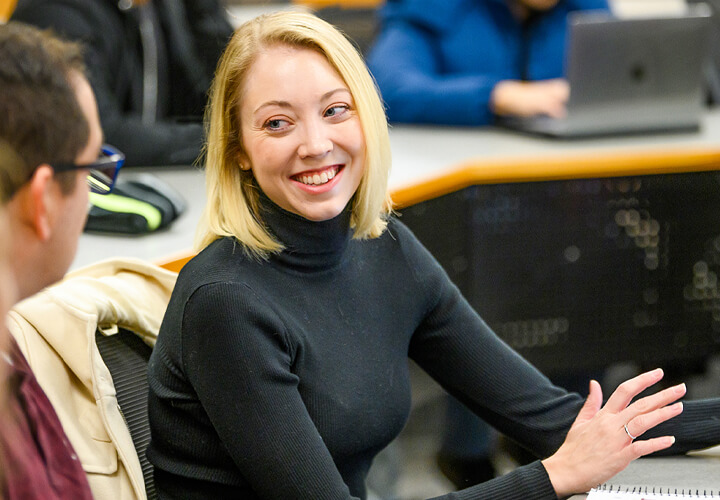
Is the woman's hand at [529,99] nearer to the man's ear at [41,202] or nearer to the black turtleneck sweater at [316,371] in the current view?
the black turtleneck sweater at [316,371]

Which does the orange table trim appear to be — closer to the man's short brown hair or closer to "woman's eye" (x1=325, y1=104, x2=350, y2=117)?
"woman's eye" (x1=325, y1=104, x2=350, y2=117)

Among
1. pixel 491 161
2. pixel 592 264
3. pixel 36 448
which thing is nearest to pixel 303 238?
pixel 36 448

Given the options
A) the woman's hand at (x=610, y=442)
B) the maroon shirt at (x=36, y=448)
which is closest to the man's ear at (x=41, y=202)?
the maroon shirt at (x=36, y=448)

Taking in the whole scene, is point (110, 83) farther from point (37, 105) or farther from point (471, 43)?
point (37, 105)

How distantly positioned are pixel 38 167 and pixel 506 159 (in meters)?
1.54

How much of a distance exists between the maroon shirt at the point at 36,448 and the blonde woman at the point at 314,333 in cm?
18

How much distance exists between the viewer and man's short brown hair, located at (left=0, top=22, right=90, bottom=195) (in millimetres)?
695

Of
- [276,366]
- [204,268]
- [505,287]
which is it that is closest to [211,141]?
[204,268]

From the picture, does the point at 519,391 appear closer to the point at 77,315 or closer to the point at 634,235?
the point at 77,315

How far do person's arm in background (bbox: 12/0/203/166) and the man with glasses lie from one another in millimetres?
1186

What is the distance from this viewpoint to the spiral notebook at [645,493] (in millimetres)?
1020

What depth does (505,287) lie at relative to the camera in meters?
2.19

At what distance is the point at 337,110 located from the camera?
1144 mm

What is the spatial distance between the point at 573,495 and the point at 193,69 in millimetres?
1822
